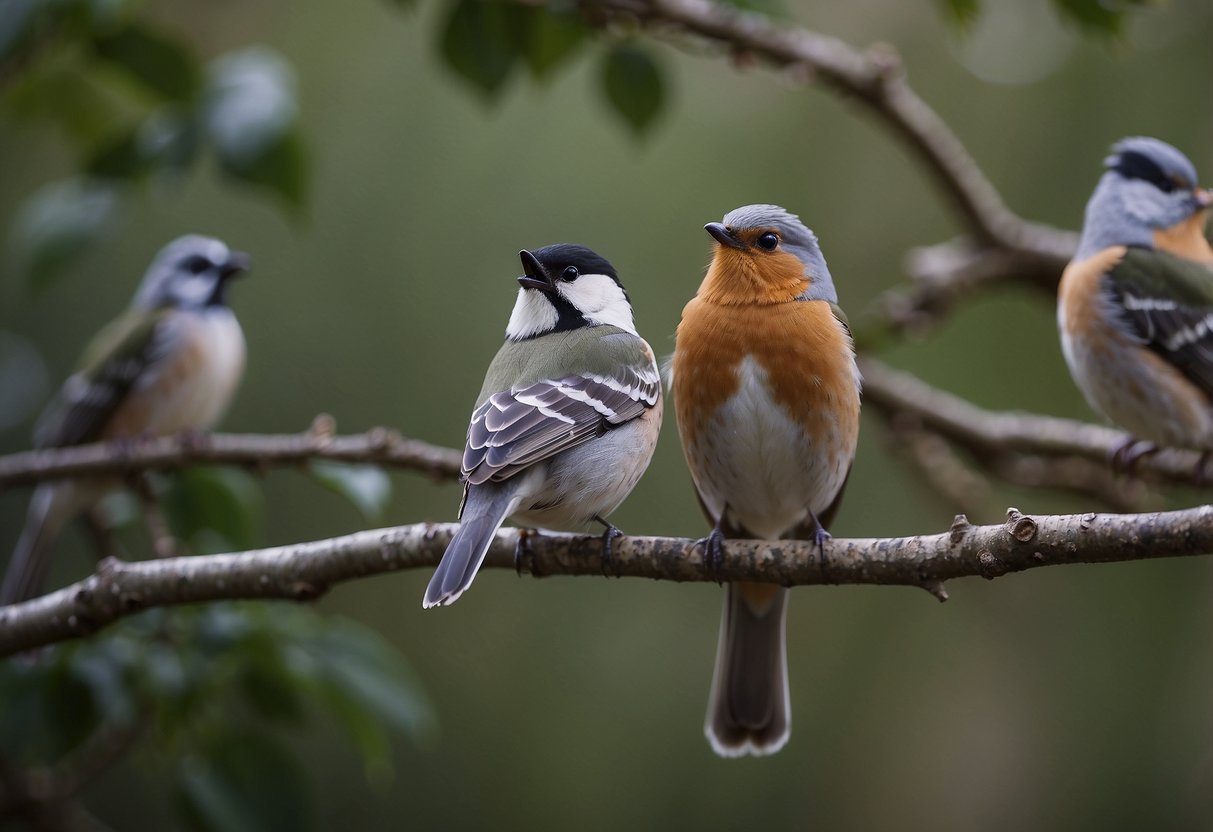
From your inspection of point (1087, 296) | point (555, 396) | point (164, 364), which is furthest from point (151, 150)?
point (1087, 296)

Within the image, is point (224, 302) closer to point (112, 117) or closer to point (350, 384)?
point (350, 384)

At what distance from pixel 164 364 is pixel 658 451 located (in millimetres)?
2475

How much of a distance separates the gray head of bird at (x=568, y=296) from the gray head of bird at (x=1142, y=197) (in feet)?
7.01

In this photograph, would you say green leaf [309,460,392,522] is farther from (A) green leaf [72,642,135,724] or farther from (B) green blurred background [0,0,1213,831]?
(B) green blurred background [0,0,1213,831]

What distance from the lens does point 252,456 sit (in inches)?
132

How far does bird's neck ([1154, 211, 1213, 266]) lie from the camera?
4.21 m

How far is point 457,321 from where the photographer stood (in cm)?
648

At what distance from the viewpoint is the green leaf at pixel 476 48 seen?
312cm

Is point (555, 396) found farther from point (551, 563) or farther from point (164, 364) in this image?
point (164, 364)

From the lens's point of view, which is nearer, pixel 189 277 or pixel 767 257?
pixel 767 257

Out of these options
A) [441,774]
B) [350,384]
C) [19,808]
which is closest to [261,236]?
[350,384]

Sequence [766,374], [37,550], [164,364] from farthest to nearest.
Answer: [164,364]
[37,550]
[766,374]

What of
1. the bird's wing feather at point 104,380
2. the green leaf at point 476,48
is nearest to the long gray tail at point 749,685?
the green leaf at point 476,48

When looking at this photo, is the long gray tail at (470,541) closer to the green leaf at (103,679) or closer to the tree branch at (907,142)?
the green leaf at (103,679)
